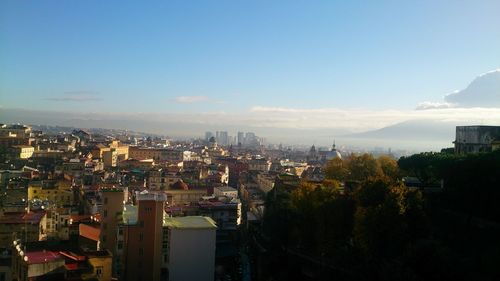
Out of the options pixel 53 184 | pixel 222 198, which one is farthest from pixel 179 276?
pixel 53 184

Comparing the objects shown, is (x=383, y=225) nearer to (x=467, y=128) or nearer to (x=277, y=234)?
(x=277, y=234)

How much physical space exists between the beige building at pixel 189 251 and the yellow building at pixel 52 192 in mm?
10980

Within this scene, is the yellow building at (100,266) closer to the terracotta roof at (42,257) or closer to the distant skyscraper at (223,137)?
the terracotta roof at (42,257)

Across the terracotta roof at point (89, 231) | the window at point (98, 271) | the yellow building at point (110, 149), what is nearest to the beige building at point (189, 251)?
the terracotta roof at point (89, 231)

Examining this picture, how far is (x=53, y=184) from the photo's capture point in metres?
27.3

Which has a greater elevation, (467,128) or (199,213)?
(467,128)

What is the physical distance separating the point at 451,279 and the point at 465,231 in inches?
162

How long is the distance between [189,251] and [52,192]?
12200 mm

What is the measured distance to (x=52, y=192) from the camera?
26609 mm

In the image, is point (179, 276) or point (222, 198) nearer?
point (179, 276)

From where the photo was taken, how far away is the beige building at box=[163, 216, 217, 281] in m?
17.3

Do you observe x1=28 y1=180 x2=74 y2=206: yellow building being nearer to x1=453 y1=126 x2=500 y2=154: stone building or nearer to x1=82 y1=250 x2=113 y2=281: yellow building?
x1=82 y1=250 x2=113 y2=281: yellow building

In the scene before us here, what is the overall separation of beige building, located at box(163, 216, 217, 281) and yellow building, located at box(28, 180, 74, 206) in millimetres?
10980

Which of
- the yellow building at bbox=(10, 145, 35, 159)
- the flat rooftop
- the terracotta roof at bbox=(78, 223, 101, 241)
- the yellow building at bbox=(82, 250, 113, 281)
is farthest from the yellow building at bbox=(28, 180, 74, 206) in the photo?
the yellow building at bbox=(10, 145, 35, 159)
